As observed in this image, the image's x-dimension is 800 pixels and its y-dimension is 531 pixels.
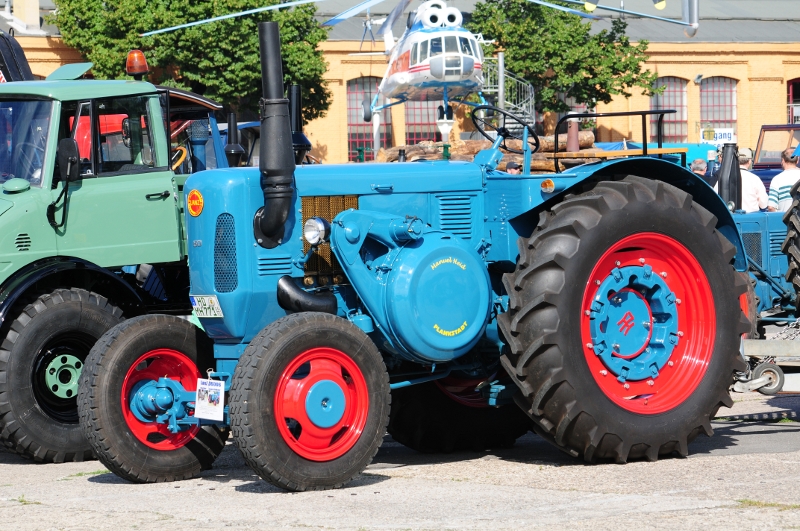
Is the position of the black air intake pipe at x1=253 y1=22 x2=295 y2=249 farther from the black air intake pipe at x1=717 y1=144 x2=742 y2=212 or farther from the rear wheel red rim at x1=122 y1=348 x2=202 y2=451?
the black air intake pipe at x1=717 y1=144 x2=742 y2=212

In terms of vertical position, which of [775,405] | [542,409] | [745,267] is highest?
[745,267]

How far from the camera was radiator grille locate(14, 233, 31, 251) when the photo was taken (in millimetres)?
9297

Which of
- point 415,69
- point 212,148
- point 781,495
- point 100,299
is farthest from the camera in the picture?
point 415,69

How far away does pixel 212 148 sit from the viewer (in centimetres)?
1155

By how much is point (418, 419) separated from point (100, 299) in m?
2.52

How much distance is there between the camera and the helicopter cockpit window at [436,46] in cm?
3462

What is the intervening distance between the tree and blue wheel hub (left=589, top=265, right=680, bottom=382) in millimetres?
30658

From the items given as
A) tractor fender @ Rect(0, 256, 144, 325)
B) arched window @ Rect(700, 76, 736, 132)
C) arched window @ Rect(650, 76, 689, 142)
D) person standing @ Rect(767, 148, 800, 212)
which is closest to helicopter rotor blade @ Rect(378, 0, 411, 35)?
arched window @ Rect(650, 76, 689, 142)

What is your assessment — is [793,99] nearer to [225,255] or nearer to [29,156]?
[29,156]

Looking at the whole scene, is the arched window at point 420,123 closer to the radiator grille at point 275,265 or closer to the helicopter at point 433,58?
the helicopter at point 433,58

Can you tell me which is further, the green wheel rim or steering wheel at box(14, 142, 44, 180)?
steering wheel at box(14, 142, 44, 180)

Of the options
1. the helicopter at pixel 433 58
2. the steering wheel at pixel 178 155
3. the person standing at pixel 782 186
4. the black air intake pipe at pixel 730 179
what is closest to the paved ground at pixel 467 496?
the steering wheel at pixel 178 155

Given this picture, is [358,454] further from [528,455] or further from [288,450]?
[528,455]

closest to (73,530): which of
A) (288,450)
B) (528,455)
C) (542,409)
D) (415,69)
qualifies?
(288,450)
